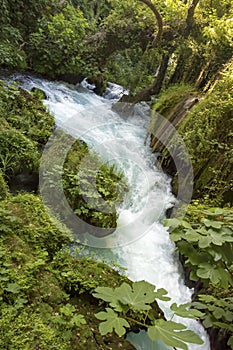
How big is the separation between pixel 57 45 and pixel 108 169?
538 cm

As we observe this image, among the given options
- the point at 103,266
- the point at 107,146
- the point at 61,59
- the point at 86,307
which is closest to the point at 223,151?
the point at 107,146

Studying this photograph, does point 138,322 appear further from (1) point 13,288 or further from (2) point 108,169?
(2) point 108,169

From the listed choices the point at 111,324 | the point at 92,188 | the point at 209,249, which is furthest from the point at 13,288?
the point at 92,188

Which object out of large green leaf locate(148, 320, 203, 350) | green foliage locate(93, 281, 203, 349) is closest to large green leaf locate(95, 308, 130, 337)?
green foliage locate(93, 281, 203, 349)

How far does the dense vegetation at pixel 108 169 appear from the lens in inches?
53.5

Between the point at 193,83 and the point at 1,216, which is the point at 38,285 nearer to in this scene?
the point at 1,216

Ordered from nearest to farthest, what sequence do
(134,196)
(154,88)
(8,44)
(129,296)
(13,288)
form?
1. (129,296)
2. (13,288)
3. (134,196)
4. (8,44)
5. (154,88)

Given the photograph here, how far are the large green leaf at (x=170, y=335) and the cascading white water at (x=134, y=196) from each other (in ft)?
4.90

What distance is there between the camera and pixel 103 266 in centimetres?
282

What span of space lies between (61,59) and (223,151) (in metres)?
5.79

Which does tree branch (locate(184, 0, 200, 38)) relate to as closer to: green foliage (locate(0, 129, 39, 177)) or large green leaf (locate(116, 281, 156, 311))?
green foliage (locate(0, 129, 39, 177))

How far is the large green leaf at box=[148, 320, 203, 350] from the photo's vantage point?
1106 millimetres

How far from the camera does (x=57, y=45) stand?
801 centimetres

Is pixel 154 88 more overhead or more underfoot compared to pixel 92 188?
more overhead
